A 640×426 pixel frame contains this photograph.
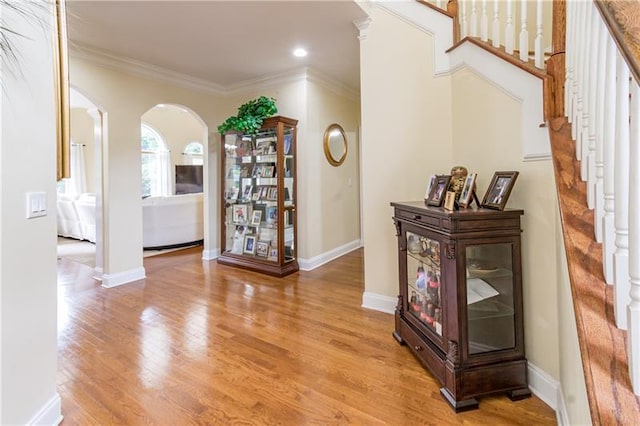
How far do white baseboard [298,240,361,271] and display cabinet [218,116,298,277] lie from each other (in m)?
0.12

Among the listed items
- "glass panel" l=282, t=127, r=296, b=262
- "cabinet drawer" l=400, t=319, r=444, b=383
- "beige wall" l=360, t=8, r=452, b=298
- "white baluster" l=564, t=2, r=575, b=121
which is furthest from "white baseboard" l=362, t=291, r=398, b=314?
"white baluster" l=564, t=2, r=575, b=121

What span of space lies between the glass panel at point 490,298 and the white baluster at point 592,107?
23.8 inches

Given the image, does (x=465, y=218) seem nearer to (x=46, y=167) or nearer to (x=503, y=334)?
(x=503, y=334)

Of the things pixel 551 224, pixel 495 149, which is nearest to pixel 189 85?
pixel 495 149

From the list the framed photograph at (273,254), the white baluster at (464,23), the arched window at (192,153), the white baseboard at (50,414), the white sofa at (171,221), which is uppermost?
the arched window at (192,153)

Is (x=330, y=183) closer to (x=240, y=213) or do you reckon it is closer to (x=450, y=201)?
(x=240, y=213)

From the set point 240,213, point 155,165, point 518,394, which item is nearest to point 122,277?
point 240,213

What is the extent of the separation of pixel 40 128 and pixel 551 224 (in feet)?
8.21

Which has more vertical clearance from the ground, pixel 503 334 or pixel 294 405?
pixel 503 334

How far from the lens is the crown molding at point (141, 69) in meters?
3.36

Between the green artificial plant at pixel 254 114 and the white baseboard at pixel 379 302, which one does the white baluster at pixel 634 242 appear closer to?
the white baseboard at pixel 379 302

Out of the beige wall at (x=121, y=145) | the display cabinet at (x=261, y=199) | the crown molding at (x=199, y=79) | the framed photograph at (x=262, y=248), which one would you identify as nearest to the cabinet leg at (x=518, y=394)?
the display cabinet at (x=261, y=199)

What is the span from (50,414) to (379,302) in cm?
222

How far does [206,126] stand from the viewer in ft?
15.4
